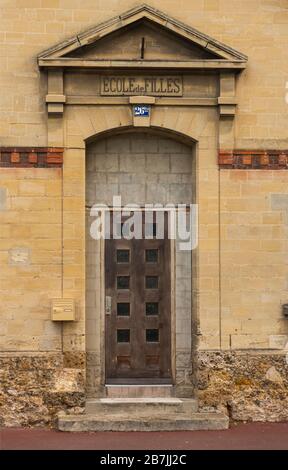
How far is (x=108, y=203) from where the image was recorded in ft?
45.8

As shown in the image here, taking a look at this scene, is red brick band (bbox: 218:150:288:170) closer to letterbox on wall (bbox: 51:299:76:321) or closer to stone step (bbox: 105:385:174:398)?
letterbox on wall (bbox: 51:299:76:321)

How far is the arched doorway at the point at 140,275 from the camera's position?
13.9m

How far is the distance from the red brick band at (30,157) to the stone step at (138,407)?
3534mm

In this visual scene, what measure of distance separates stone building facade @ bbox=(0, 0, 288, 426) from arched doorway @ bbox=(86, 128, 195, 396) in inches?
1.8

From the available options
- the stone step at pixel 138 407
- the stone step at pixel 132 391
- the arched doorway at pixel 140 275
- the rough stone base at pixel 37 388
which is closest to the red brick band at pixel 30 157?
the arched doorway at pixel 140 275

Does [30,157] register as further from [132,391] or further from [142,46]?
[132,391]

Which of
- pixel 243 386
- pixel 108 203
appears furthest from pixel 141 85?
pixel 243 386

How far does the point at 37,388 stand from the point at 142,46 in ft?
17.0

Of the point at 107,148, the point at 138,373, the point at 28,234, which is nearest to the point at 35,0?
the point at 107,148

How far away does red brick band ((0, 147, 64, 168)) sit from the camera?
1348 cm

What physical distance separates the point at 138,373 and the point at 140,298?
112 centimetres

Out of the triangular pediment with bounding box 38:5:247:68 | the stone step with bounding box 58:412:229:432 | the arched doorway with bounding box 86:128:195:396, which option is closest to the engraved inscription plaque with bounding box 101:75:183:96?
the triangular pediment with bounding box 38:5:247:68

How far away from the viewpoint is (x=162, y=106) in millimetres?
13664

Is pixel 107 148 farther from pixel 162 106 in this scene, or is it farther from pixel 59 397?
pixel 59 397
